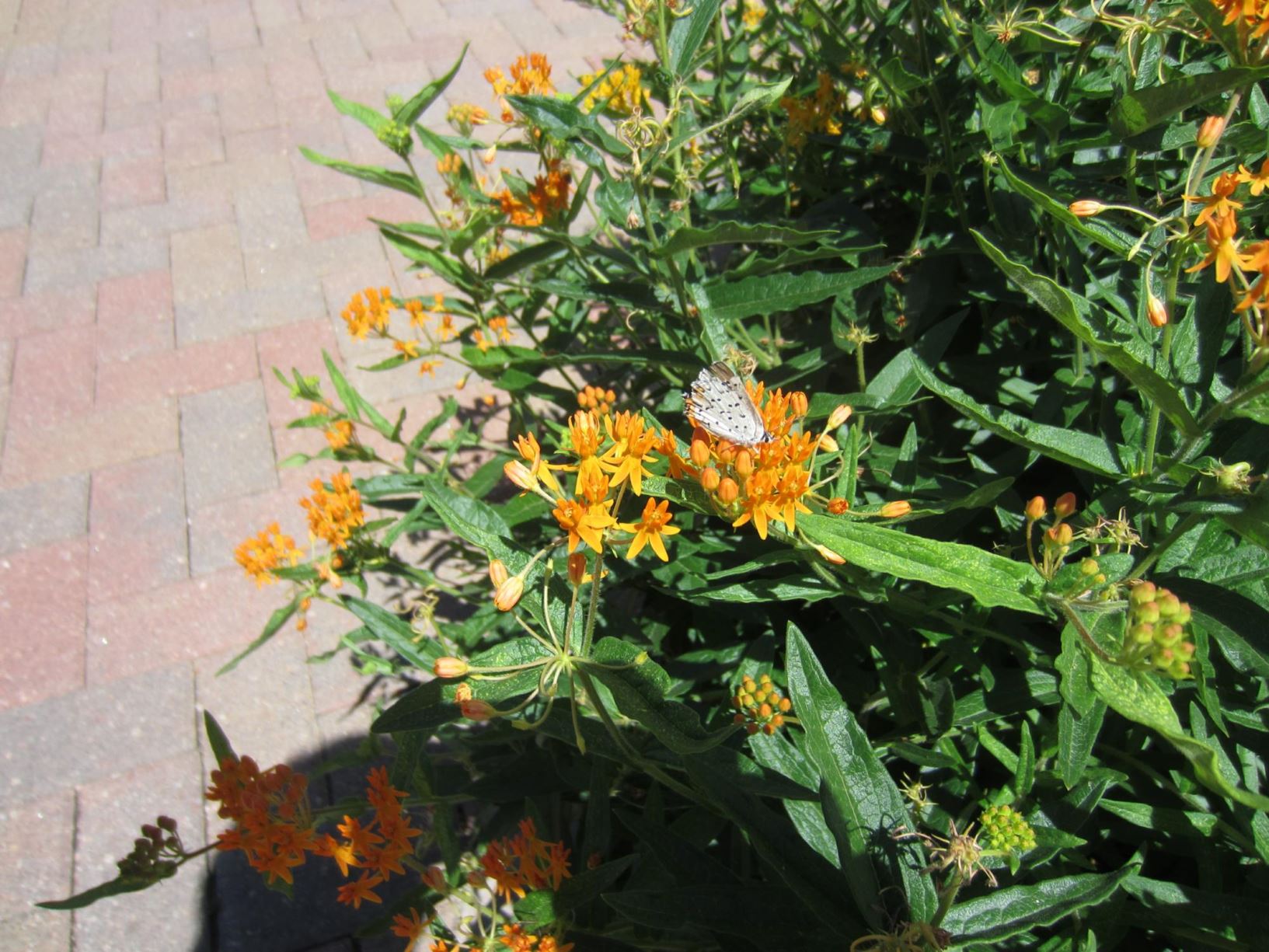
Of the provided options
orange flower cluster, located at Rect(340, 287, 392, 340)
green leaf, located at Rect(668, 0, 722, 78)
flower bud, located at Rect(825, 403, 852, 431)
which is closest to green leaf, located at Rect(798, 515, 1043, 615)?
flower bud, located at Rect(825, 403, 852, 431)

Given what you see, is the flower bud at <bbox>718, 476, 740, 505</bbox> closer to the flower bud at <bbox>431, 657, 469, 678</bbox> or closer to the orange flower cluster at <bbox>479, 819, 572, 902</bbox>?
the flower bud at <bbox>431, 657, 469, 678</bbox>

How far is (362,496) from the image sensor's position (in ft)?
7.84

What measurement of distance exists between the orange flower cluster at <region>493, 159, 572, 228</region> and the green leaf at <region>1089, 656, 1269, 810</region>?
1384mm

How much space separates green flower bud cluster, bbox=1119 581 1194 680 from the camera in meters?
1.04

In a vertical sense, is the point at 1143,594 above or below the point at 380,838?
above

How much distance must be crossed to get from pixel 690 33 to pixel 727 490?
1018 mm

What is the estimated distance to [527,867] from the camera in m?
1.59

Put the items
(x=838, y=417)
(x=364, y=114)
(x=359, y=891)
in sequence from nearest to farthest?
(x=838, y=417) < (x=359, y=891) < (x=364, y=114)

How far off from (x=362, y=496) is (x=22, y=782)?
63.7 inches

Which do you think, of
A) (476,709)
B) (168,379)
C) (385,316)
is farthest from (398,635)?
(168,379)

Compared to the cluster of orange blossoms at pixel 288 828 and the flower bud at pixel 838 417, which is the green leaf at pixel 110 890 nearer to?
Result: the cluster of orange blossoms at pixel 288 828

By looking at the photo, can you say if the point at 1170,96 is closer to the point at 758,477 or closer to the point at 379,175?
the point at 758,477

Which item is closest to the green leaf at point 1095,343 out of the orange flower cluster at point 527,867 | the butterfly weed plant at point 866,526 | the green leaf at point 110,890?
the butterfly weed plant at point 866,526

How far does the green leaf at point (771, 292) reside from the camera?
1.77m
